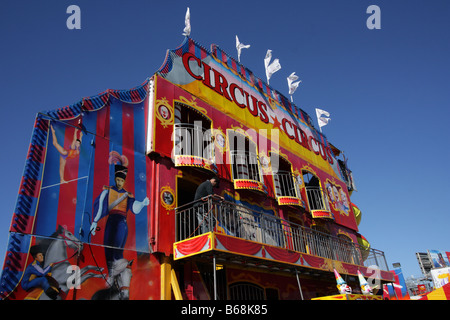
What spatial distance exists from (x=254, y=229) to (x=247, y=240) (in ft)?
6.83

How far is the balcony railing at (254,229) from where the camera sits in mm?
9625

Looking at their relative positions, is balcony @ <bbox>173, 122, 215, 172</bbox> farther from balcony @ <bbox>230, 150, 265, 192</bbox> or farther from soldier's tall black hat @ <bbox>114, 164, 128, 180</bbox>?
soldier's tall black hat @ <bbox>114, 164, 128, 180</bbox>

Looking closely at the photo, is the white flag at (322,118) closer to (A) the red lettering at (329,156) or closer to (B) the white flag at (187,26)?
(A) the red lettering at (329,156)

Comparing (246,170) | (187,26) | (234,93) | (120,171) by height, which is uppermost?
(187,26)

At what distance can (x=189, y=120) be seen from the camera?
13039mm

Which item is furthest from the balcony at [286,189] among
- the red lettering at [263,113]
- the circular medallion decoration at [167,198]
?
the circular medallion decoration at [167,198]

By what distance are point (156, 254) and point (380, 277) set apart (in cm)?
1110

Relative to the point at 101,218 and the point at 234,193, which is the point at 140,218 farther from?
the point at 234,193

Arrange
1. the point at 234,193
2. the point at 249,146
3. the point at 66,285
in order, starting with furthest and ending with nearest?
the point at 249,146
the point at 234,193
the point at 66,285

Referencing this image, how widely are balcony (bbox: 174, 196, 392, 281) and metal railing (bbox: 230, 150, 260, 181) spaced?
1423 mm

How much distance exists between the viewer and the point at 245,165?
44.2 ft

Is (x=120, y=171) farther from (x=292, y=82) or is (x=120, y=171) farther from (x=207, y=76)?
(x=292, y=82)

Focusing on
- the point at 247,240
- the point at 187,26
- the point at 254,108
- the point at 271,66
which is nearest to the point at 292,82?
the point at 271,66
